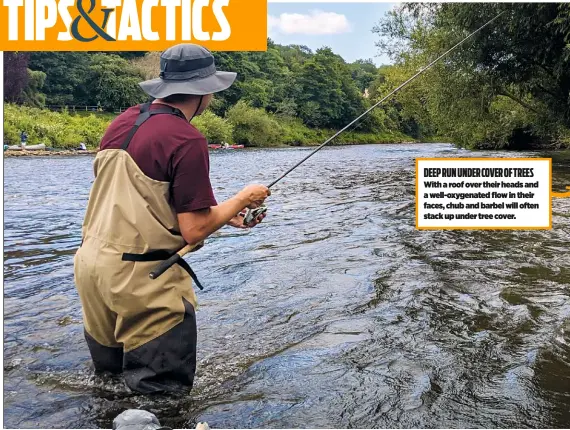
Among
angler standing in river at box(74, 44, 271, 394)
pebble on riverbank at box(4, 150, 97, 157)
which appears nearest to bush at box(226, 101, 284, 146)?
pebble on riverbank at box(4, 150, 97, 157)

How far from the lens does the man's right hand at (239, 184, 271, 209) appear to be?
11.0 feet

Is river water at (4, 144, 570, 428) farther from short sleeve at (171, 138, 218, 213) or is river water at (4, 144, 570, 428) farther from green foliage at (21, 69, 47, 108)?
green foliage at (21, 69, 47, 108)

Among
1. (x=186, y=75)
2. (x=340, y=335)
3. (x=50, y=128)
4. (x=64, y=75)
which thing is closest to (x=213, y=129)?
(x=50, y=128)

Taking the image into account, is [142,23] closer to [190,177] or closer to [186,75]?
[186,75]

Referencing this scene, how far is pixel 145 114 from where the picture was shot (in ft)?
10.3

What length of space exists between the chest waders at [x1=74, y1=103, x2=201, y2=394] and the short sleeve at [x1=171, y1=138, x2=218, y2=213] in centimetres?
10

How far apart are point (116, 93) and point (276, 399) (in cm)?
5425

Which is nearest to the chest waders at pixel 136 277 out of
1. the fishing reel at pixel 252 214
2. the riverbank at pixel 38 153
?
the fishing reel at pixel 252 214

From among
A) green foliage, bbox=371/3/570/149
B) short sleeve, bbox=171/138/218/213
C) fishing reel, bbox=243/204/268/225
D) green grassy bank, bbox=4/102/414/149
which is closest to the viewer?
short sleeve, bbox=171/138/218/213

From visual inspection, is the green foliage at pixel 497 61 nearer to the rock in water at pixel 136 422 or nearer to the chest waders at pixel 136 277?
the chest waders at pixel 136 277

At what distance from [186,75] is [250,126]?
6203 centimetres

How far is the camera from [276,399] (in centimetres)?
354

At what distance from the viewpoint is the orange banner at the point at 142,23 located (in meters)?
8.06

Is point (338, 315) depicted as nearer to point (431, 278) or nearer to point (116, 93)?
point (431, 278)
